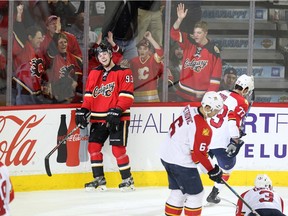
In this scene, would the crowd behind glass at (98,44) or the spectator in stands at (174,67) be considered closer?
the crowd behind glass at (98,44)

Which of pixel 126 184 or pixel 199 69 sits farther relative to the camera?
pixel 199 69

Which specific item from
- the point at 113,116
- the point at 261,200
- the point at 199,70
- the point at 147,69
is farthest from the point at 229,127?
the point at 261,200

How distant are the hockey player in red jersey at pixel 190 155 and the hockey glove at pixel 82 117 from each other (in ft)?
5.45

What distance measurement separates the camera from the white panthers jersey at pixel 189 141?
7141 mm

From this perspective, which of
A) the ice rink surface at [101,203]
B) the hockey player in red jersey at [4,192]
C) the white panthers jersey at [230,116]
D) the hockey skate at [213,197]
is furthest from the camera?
the hockey skate at [213,197]

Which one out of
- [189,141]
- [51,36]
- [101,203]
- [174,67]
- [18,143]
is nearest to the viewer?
[189,141]

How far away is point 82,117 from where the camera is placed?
8.92 metres

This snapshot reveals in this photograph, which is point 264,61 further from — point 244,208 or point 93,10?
point 244,208

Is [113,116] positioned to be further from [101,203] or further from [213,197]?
[213,197]

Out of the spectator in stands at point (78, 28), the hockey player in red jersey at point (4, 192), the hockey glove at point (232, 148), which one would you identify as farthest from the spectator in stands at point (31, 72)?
the hockey player in red jersey at point (4, 192)

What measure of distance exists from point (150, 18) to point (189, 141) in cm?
232

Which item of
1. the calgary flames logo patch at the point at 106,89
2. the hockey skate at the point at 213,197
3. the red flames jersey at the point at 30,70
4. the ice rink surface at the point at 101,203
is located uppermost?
the red flames jersey at the point at 30,70

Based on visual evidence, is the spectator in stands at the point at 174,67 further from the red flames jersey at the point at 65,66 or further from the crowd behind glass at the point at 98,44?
the red flames jersey at the point at 65,66

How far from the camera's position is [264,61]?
952 centimetres
